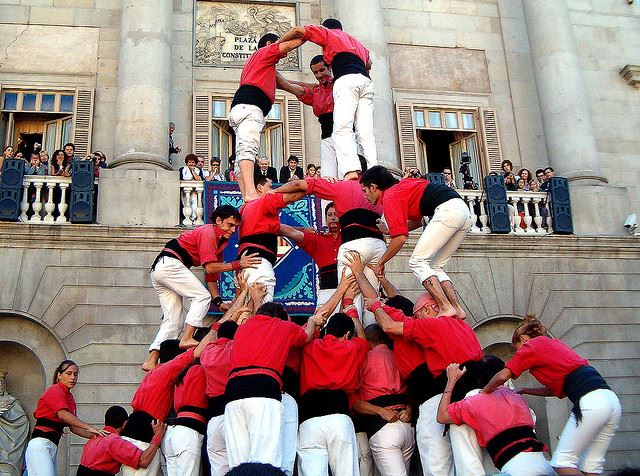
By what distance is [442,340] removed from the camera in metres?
8.11

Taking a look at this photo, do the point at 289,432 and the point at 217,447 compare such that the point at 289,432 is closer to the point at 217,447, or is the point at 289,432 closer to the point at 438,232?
the point at 217,447

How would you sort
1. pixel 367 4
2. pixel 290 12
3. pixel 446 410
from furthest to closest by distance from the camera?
1. pixel 290 12
2. pixel 367 4
3. pixel 446 410

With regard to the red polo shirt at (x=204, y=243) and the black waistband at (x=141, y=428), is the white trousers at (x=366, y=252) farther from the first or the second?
the black waistband at (x=141, y=428)

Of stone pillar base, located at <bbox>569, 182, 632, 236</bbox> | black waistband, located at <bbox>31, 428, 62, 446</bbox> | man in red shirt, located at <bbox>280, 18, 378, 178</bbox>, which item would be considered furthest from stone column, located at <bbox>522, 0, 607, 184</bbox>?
black waistband, located at <bbox>31, 428, 62, 446</bbox>

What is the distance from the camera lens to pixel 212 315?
51.8 feet

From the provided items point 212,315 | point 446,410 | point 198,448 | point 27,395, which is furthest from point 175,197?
point 446,410

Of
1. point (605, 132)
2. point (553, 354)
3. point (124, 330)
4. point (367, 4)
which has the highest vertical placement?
point (367, 4)

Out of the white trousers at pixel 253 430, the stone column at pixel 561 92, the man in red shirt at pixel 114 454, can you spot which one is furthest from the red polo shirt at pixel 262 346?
the stone column at pixel 561 92

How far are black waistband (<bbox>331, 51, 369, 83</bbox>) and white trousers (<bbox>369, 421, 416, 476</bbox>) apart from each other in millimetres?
5122

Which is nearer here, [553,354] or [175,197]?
[553,354]

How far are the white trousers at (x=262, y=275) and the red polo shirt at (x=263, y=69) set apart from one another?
9.58 feet

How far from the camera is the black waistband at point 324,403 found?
8.11 metres

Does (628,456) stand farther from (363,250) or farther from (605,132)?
(363,250)

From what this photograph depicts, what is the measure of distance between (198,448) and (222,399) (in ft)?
2.33
